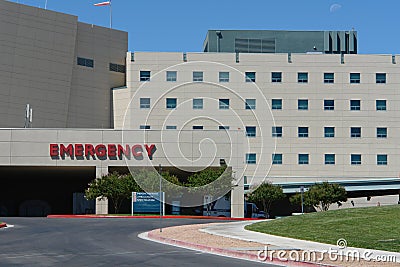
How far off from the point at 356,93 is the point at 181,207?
3227cm

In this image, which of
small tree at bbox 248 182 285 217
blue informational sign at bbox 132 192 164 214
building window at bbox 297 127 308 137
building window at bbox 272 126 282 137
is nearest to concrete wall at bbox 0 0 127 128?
building window at bbox 272 126 282 137

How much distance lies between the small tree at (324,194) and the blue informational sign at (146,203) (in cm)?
1965

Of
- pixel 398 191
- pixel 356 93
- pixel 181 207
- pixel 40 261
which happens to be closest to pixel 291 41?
pixel 356 93

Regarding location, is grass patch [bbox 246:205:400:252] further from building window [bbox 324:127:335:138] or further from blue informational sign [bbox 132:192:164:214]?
building window [bbox 324:127:335:138]

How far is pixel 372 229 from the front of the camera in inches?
1080

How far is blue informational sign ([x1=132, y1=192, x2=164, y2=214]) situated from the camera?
57031 mm

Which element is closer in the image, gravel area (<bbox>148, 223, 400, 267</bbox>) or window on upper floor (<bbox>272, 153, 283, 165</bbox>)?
gravel area (<bbox>148, 223, 400, 267</bbox>)

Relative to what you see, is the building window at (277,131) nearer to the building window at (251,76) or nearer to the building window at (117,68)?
the building window at (251,76)

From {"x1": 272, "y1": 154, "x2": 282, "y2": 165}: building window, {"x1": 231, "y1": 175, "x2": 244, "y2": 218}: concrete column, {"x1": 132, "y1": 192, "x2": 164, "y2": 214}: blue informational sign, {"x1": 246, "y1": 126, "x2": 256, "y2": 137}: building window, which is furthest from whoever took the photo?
{"x1": 246, "y1": 126, "x2": 256, "y2": 137}: building window

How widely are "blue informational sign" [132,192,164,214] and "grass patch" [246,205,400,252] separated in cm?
2350

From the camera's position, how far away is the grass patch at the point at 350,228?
23766mm

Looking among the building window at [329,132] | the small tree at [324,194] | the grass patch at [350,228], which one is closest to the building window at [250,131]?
the building window at [329,132]

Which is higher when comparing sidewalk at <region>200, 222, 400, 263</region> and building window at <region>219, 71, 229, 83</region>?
building window at <region>219, 71, 229, 83</region>

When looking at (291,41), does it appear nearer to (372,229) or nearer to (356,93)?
(356,93)
